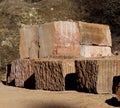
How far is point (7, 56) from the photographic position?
9789mm

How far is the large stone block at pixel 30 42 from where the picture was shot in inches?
270

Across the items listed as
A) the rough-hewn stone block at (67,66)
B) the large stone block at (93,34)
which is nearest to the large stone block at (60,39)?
the large stone block at (93,34)

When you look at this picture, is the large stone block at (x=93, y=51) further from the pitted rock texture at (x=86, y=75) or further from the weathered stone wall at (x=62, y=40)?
the pitted rock texture at (x=86, y=75)

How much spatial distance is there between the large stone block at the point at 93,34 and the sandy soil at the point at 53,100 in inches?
75.7

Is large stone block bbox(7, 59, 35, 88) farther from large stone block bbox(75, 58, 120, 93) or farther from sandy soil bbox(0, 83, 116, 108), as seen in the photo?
large stone block bbox(75, 58, 120, 93)

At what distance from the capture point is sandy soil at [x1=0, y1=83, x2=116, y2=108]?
4191mm

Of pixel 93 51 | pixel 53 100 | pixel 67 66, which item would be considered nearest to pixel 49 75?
pixel 67 66

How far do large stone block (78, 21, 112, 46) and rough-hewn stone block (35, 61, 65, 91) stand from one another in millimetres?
1513

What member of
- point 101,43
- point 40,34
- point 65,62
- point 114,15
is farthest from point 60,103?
point 114,15

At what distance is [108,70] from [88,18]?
7.51m

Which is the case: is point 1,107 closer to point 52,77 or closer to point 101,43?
point 52,77

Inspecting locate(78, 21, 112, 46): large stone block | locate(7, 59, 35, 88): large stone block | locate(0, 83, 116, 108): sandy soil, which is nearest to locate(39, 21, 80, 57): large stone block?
locate(78, 21, 112, 46): large stone block

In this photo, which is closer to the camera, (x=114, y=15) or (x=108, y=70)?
(x=108, y=70)

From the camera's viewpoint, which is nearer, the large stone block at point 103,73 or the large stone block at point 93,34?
the large stone block at point 103,73
